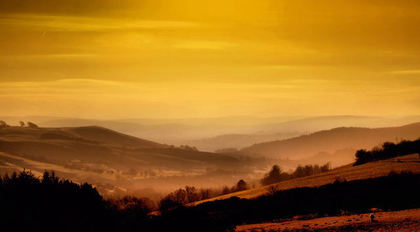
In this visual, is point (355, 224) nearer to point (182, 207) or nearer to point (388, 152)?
point (182, 207)

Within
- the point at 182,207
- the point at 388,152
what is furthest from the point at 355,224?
the point at 388,152

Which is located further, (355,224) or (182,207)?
(182,207)

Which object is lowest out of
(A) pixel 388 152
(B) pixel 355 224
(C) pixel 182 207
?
(B) pixel 355 224

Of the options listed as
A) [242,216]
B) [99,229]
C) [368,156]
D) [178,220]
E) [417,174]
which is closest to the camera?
[99,229]

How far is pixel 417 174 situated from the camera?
141 feet

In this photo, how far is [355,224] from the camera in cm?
2938

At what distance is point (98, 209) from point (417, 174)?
28.2 m

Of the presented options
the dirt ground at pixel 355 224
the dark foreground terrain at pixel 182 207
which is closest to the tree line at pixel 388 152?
the dark foreground terrain at pixel 182 207

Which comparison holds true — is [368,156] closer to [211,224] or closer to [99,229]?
[211,224]

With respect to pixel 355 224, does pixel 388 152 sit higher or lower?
higher

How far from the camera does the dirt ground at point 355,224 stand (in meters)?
27.9

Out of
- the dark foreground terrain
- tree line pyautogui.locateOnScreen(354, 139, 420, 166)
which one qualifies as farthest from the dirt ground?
tree line pyautogui.locateOnScreen(354, 139, 420, 166)

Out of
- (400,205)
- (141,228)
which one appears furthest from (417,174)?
(141,228)

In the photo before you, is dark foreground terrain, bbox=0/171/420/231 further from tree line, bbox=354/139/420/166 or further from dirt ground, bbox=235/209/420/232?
tree line, bbox=354/139/420/166
